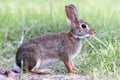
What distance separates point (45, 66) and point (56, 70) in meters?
0.17

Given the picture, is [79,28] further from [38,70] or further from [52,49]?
[38,70]

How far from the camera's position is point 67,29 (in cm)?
861


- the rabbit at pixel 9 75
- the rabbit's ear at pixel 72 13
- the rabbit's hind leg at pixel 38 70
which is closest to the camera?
the rabbit at pixel 9 75

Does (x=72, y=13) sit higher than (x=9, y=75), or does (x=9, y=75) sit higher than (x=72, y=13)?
(x=72, y=13)

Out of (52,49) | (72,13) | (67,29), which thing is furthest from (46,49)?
(67,29)

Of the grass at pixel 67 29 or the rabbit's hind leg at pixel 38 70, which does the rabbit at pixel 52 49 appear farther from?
the grass at pixel 67 29

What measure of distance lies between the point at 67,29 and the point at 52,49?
1.64 meters

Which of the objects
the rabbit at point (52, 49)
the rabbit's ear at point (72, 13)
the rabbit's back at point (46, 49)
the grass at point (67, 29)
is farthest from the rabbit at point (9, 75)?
the rabbit's ear at point (72, 13)

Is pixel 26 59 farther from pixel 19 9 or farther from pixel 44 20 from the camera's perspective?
pixel 19 9

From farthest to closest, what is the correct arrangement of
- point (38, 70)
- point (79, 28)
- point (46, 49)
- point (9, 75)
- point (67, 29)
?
point (67, 29) → point (79, 28) → point (46, 49) → point (38, 70) → point (9, 75)

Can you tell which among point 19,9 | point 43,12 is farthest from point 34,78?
point 19,9

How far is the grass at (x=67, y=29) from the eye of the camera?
22.4 ft

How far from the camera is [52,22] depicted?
8750 millimetres

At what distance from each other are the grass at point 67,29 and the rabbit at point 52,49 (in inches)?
8.4
